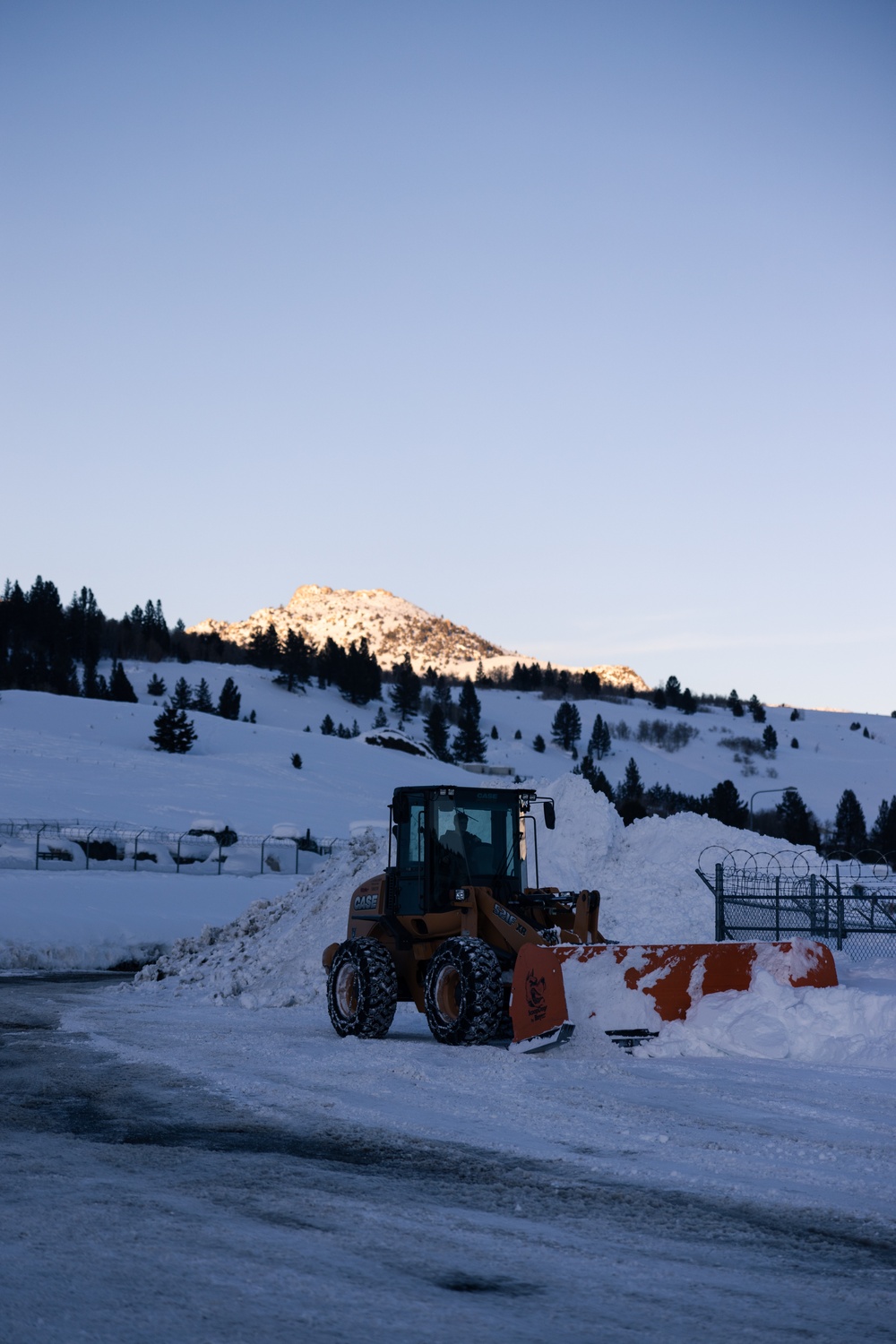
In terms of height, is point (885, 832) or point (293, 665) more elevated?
point (293, 665)

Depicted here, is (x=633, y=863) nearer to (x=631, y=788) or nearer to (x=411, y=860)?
(x=411, y=860)

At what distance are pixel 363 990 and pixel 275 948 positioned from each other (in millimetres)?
8923

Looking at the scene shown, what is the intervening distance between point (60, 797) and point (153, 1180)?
200 ft

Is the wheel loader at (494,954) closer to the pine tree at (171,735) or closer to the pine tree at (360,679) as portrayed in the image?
the pine tree at (171,735)

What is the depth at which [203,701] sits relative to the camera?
133750 millimetres

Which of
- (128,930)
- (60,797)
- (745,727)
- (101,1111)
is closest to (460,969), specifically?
(101,1111)

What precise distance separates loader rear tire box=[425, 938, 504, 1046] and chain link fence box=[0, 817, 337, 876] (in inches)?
1159

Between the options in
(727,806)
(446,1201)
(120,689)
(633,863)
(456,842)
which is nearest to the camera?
(446,1201)

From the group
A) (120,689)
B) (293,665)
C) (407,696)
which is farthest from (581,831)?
(293,665)

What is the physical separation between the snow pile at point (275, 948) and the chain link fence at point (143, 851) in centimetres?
1681

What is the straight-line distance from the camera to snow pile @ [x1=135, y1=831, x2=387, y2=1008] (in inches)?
782

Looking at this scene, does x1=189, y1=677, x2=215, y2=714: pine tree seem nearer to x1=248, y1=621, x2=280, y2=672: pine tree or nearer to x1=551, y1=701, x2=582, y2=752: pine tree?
x1=248, y1=621, x2=280, y2=672: pine tree

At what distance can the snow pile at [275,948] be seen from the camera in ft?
65.2

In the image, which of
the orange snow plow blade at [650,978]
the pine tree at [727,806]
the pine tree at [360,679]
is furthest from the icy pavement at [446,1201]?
the pine tree at [360,679]
